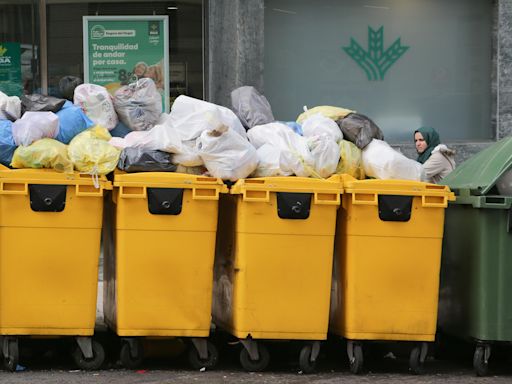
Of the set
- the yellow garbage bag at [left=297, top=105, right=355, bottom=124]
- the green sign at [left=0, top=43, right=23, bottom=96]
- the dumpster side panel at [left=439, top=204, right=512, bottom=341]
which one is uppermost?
the green sign at [left=0, top=43, right=23, bottom=96]

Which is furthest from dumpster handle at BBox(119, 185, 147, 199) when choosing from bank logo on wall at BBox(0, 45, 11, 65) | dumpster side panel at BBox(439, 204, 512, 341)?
bank logo on wall at BBox(0, 45, 11, 65)

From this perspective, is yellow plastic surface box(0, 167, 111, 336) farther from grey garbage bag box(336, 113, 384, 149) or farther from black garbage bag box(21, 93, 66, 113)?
grey garbage bag box(336, 113, 384, 149)

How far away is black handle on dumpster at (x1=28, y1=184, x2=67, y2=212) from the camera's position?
292 inches

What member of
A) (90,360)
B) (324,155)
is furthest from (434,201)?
(90,360)

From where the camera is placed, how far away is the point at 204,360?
771cm

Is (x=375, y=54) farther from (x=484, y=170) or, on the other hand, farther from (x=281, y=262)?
(x=281, y=262)

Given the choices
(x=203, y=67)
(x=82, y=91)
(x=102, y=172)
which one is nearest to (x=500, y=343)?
(x=102, y=172)

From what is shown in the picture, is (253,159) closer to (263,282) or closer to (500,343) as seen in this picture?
(263,282)

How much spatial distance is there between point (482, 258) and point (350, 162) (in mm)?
→ 1136

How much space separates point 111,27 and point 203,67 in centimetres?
106

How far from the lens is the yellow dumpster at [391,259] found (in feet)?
24.8

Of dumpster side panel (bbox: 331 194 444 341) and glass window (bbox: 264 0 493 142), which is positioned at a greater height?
glass window (bbox: 264 0 493 142)

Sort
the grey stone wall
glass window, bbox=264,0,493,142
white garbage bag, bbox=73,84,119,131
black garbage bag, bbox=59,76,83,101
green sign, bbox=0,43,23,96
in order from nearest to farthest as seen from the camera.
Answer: white garbage bag, bbox=73,84,119,131 → black garbage bag, bbox=59,76,83,101 → the grey stone wall → glass window, bbox=264,0,493,142 → green sign, bbox=0,43,23,96

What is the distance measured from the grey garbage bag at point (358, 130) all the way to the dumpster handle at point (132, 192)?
1619 mm
